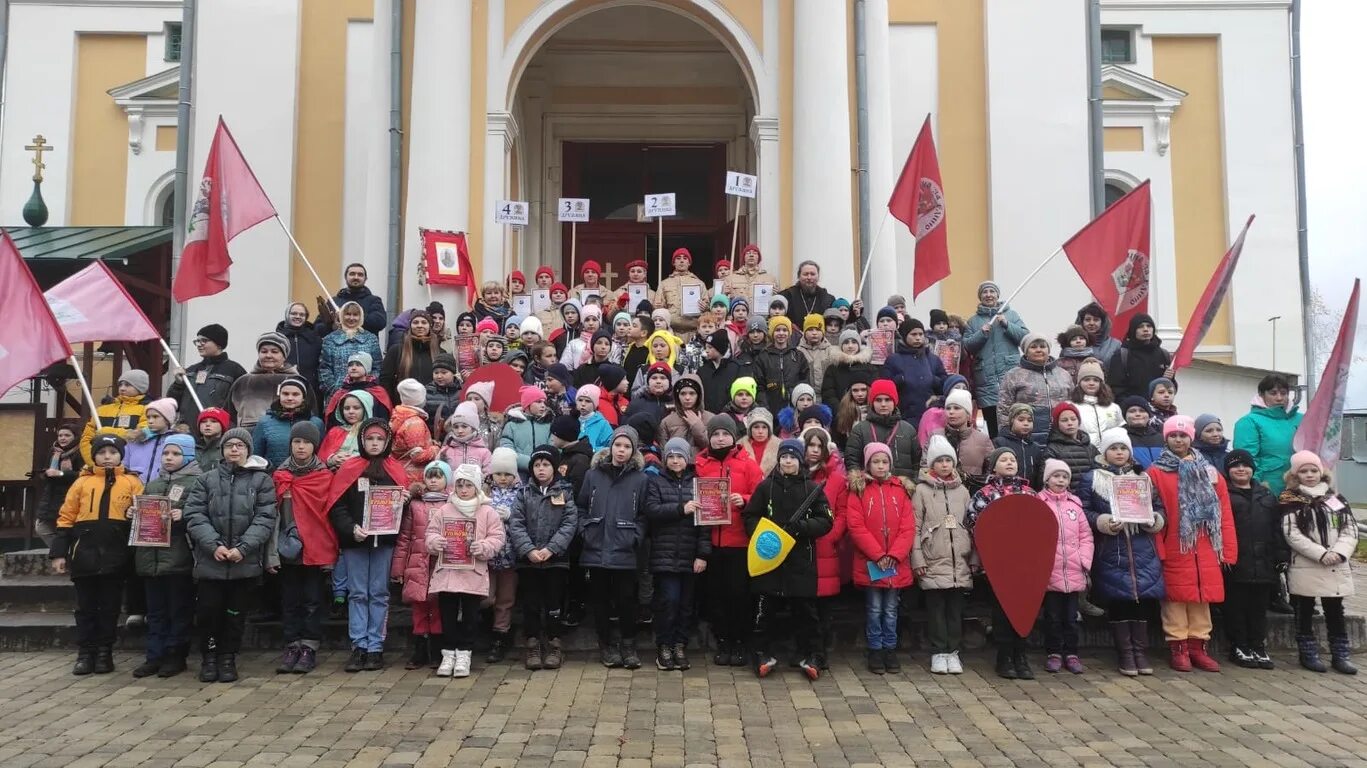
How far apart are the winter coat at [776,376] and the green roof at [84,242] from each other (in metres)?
9.72

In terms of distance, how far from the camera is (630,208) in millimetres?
17672

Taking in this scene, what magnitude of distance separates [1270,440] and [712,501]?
4.48 metres

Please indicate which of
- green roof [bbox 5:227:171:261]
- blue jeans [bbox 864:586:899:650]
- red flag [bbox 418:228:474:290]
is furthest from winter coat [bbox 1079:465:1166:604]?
green roof [bbox 5:227:171:261]

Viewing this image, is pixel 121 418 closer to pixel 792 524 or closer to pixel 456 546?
pixel 456 546

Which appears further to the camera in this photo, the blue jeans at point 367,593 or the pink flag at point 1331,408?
the pink flag at point 1331,408

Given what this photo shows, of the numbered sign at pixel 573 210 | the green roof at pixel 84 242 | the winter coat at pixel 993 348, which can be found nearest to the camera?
the winter coat at pixel 993 348

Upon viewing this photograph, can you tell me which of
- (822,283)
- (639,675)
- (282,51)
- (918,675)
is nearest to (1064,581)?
(918,675)

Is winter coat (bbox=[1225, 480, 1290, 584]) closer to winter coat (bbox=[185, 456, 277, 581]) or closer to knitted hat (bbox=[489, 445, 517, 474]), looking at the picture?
knitted hat (bbox=[489, 445, 517, 474])

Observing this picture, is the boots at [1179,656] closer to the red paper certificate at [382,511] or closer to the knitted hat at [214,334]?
the red paper certificate at [382,511]

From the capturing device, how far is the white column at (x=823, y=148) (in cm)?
1304

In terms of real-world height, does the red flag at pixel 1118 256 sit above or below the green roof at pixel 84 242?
below

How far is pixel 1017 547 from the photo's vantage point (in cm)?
702

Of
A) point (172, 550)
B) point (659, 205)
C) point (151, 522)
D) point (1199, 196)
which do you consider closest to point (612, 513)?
point (172, 550)

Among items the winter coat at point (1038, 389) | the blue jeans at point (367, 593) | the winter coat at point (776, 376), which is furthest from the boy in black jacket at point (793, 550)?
the blue jeans at point (367, 593)
